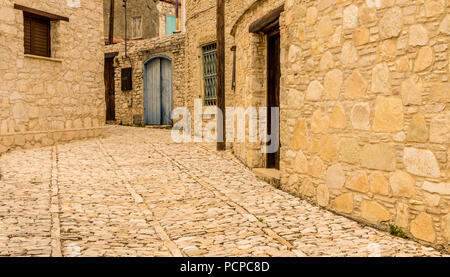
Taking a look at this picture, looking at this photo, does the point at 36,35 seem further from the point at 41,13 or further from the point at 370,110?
the point at 370,110

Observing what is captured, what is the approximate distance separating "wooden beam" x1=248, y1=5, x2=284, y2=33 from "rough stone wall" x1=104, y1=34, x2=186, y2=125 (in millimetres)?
8023

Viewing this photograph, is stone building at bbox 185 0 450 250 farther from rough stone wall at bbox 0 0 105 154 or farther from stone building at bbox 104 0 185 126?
stone building at bbox 104 0 185 126

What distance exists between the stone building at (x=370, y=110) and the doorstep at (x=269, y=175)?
0.24 m

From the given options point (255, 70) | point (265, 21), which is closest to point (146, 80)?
point (255, 70)

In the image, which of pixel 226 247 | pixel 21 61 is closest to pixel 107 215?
pixel 226 247

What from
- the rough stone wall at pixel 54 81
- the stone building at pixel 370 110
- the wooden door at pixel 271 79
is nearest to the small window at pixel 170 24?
the rough stone wall at pixel 54 81

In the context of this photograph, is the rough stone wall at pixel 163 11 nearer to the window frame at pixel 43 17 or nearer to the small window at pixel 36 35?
the window frame at pixel 43 17

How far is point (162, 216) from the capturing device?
4734mm

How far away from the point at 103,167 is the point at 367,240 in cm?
531

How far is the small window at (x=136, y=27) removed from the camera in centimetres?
2403

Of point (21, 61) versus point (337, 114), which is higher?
point (21, 61)

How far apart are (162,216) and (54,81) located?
7332 mm
